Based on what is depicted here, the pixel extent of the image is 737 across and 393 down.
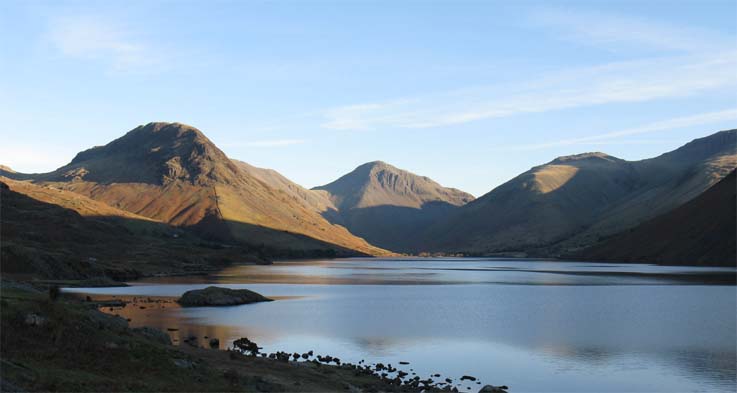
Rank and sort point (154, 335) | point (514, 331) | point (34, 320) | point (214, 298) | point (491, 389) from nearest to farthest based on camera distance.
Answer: point (34, 320) < point (491, 389) < point (154, 335) < point (514, 331) < point (214, 298)

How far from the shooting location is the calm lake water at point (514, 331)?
5241 cm

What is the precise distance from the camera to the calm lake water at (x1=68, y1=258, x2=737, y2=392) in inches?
2063

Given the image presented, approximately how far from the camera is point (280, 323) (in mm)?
80250

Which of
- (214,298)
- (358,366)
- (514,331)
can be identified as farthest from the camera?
(214,298)

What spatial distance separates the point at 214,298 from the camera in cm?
9994

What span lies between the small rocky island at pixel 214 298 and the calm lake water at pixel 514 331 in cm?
430

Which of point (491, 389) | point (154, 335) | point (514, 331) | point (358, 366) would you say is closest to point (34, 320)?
point (154, 335)

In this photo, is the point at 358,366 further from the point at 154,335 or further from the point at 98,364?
the point at 98,364

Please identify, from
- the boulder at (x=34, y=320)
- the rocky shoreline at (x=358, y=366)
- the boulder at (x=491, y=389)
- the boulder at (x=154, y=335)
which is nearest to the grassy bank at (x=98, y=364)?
the boulder at (x=34, y=320)

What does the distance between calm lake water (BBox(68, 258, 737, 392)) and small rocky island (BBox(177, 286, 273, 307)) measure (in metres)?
4.30

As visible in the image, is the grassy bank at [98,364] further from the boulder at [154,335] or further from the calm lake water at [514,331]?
the calm lake water at [514,331]

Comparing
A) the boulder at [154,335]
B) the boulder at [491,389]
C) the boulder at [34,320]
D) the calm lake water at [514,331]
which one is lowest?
the calm lake water at [514,331]

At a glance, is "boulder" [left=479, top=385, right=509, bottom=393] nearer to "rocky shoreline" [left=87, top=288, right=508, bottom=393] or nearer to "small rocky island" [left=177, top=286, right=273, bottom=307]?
"rocky shoreline" [left=87, top=288, right=508, bottom=393]

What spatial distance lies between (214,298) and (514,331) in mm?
46115
